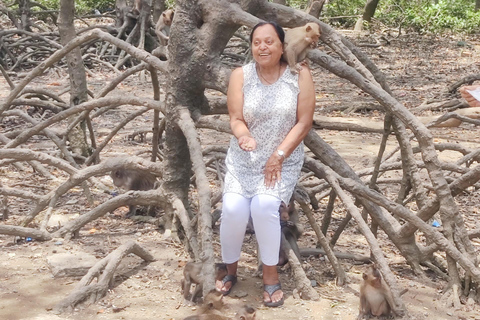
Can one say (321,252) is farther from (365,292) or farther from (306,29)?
(306,29)

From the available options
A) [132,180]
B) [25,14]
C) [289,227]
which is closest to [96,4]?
[25,14]

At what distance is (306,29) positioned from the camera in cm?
332

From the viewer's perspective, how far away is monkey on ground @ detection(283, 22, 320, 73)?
10.6 ft

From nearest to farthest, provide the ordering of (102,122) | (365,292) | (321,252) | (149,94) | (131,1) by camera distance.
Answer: (365,292) < (321,252) < (102,122) < (149,94) < (131,1)

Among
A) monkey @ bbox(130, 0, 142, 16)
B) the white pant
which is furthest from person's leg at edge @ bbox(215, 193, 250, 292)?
monkey @ bbox(130, 0, 142, 16)

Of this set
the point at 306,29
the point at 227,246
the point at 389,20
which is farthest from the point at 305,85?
the point at 389,20

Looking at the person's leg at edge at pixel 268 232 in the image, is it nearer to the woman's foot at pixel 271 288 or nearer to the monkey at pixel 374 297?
the woman's foot at pixel 271 288

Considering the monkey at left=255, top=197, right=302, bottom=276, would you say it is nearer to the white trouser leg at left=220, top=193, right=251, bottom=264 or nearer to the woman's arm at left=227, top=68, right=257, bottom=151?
the white trouser leg at left=220, top=193, right=251, bottom=264

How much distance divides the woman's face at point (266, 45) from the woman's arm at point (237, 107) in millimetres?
171

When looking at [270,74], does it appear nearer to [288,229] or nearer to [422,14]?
[288,229]

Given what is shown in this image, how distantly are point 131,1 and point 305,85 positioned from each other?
1062 cm

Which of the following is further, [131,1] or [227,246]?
[131,1]

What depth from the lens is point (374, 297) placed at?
312 cm

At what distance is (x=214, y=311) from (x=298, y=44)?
4.48 ft
